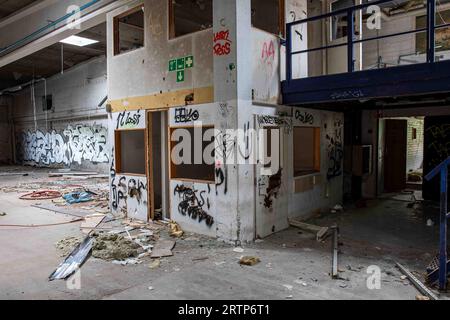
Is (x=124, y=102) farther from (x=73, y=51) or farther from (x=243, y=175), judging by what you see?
(x=73, y=51)

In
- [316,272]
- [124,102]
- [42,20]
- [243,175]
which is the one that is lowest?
[316,272]

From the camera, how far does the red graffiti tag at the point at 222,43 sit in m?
5.41

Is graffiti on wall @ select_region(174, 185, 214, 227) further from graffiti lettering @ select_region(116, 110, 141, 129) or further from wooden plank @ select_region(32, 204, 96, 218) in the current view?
wooden plank @ select_region(32, 204, 96, 218)

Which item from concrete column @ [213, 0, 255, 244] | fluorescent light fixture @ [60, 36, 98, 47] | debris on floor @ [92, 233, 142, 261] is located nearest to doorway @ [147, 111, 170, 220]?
debris on floor @ [92, 233, 142, 261]

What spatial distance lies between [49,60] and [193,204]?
13.0 m

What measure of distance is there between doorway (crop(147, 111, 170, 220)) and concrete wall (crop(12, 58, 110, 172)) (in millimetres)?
9281

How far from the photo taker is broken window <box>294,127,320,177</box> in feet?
24.9

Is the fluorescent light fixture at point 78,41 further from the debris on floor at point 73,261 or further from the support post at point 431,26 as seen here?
the support post at point 431,26

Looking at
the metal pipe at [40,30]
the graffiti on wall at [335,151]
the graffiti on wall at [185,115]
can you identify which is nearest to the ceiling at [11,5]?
the metal pipe at [40,30]

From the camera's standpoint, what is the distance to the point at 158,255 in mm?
5059

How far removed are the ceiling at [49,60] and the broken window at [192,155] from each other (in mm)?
6670

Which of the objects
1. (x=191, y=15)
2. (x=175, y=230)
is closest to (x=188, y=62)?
(x=191, y=15)
